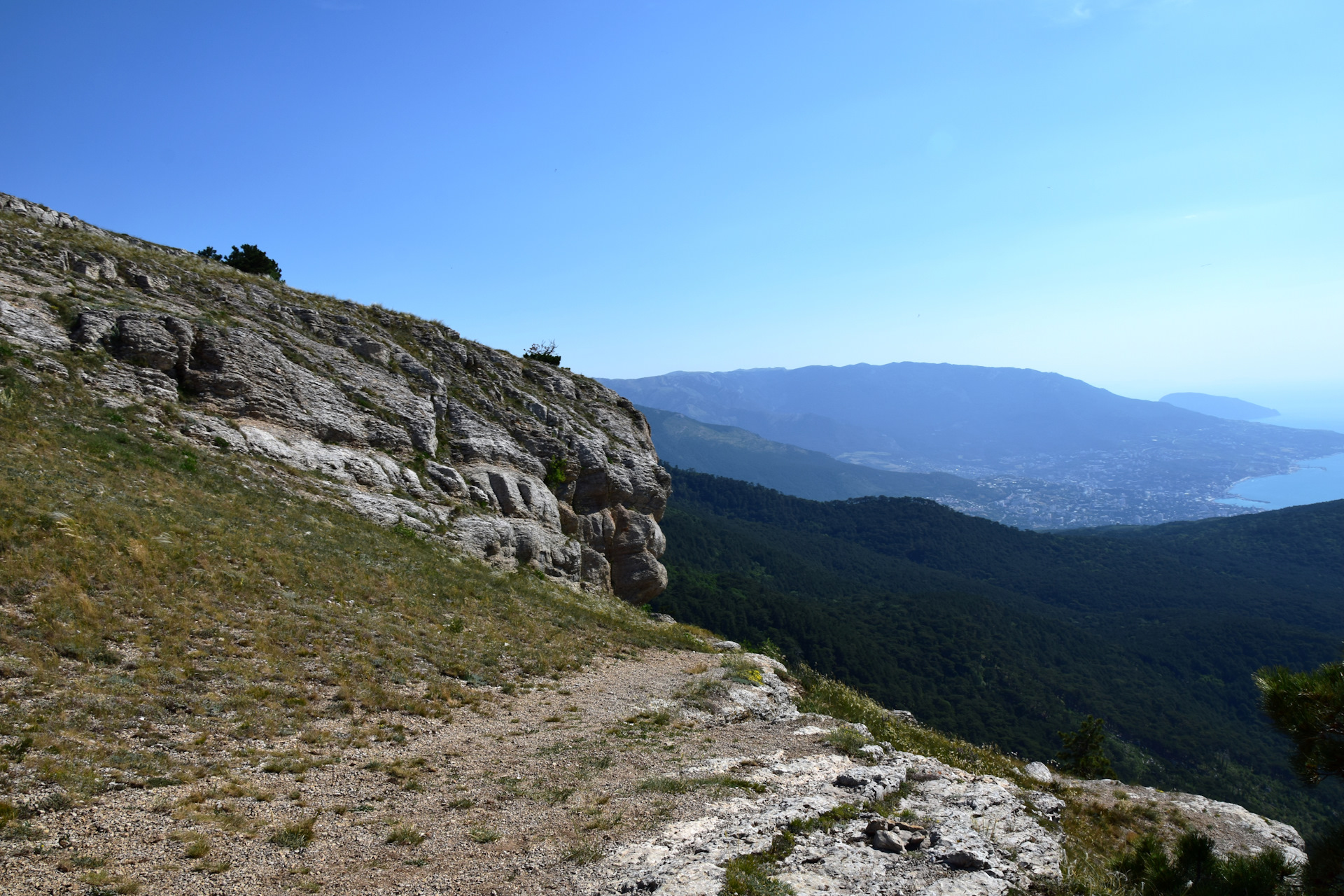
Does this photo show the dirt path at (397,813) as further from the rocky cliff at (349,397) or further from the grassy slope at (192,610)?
the rocky cliff at (349,397)

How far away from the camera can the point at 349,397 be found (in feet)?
87.7

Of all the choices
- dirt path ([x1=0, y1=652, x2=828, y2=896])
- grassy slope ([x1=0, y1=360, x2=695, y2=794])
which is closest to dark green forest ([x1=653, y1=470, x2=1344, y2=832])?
dirt path ([x1=0, y1=652, x2=828, y2=896])

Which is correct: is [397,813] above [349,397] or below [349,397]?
below

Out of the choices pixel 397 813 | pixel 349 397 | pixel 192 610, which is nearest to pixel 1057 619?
pixel 349 397

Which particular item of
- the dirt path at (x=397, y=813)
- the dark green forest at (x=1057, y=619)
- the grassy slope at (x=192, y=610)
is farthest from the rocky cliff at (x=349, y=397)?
the dark green forest at (x=1057, y=619)

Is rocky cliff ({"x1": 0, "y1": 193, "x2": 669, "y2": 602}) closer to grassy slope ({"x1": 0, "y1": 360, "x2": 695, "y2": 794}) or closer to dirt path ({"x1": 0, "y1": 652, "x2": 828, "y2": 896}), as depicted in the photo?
grassy slope ({"x1": 0, "y1": 360, "x2": 695, "y2": 794})

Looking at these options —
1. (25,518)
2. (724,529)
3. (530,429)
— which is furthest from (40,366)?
(724,529)

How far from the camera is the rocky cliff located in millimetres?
21531

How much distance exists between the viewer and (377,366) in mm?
29453

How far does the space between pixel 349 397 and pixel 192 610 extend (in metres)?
15.7

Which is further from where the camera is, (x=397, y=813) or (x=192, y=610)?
(x=192, y=610)

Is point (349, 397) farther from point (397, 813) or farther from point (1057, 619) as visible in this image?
point (1057, 619)

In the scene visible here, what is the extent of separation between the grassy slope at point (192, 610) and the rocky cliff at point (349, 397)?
5.79 ft

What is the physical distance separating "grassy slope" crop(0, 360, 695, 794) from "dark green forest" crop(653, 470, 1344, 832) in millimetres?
56462
